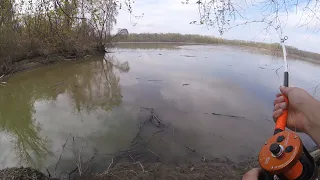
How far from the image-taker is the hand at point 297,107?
4.00 feet

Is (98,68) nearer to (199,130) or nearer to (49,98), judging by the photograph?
(49,98)

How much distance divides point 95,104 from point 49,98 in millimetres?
2247

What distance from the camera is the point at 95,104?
8578 mm

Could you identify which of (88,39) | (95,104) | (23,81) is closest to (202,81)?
(95,104)

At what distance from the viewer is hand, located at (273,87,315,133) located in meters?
1.22

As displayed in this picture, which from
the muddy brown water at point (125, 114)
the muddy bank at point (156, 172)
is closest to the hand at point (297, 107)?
the muddy bank at point (156, 172)

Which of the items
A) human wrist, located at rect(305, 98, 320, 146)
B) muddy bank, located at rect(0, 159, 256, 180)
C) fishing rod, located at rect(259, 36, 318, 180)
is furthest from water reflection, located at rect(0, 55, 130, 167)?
human wrist, located at rect(305, 98, 320, 146)

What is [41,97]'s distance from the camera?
9.66 m

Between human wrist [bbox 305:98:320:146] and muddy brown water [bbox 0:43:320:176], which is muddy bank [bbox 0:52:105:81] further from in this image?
human wrist [bbox 305:98:320:146]

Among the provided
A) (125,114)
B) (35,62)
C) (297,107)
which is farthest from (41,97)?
(297,107)

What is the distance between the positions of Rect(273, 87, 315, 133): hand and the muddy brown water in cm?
400

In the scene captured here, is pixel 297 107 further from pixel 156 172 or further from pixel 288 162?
pixel 156 172

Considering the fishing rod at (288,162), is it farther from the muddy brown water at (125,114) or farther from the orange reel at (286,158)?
the muddy brown water at (125,114)

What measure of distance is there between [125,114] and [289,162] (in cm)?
659
